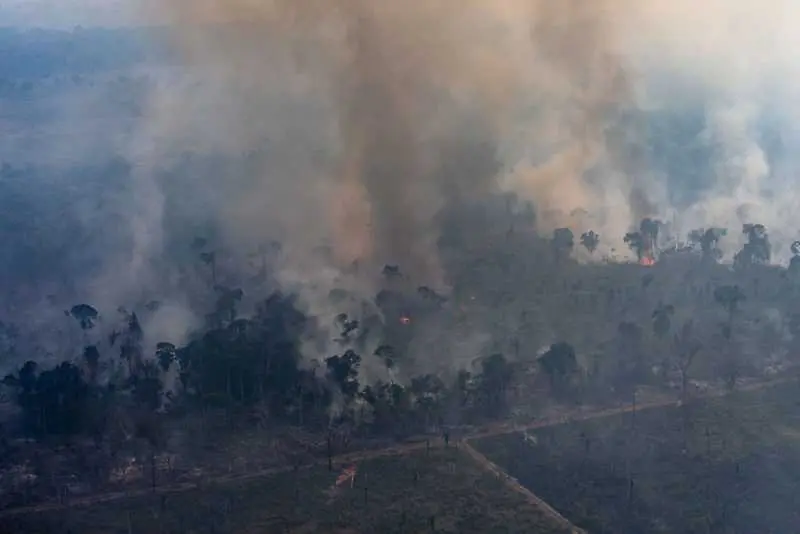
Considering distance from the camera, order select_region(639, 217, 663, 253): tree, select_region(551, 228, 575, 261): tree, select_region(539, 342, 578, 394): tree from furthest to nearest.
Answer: select_region(639, 217, 663, 253): tree < select_region(551, 228, 575, 261): tree < select_region(539, 342, 578, 394): tree

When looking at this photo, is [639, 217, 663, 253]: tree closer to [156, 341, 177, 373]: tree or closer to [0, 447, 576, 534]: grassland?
[0, 447, 576, 534]: grassland

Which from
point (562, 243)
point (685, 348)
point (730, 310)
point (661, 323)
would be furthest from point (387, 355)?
point (562, 243)

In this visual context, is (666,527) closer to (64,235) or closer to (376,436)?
(376,436)

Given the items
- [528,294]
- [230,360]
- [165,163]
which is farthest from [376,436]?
[165,163]

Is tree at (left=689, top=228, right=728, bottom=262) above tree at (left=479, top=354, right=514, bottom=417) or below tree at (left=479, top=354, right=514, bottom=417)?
above

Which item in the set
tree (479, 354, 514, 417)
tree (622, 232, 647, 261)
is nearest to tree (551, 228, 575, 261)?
tree (622, 232, 647, 261)

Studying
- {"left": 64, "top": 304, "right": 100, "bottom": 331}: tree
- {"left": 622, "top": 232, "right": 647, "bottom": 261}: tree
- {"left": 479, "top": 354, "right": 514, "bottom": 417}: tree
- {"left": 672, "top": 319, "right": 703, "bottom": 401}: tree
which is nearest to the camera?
{"left": 479, "top": 354, "right": 514, "bottom": 417}: tree
